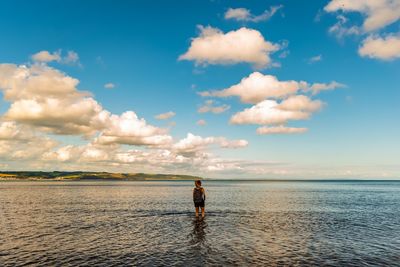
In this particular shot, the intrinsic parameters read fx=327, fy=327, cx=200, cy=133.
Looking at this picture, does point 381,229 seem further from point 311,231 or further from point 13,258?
point 13,258

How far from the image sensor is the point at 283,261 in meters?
20.8

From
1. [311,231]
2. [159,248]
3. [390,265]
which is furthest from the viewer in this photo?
[311,231]

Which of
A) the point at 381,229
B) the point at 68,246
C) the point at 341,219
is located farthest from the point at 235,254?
the point at 341,219

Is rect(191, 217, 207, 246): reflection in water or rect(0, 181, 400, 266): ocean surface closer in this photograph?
rect(0, 181, 400, 266): ocean surface

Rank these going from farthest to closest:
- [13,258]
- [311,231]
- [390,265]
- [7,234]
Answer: [311,231]
[7,234]
[13,258]
[390,265]

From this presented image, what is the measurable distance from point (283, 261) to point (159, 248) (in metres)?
9.16

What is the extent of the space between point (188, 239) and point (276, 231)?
31.4 ft

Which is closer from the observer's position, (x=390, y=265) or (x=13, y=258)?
(x=390, y=265)

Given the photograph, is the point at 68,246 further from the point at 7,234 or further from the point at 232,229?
the point at 232,229

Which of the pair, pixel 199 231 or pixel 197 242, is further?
pixel 199 231

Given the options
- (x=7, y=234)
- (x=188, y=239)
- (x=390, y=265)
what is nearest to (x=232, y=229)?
(x=188, y=239)

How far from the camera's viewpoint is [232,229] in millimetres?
32656

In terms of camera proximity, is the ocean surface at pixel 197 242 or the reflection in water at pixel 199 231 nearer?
the ocean surface at pixel 197 242

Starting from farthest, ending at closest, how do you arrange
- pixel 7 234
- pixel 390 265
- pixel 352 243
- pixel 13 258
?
pixel 7 234 → pixel 352 243 → pixel 13 258 → pixel 390 265
